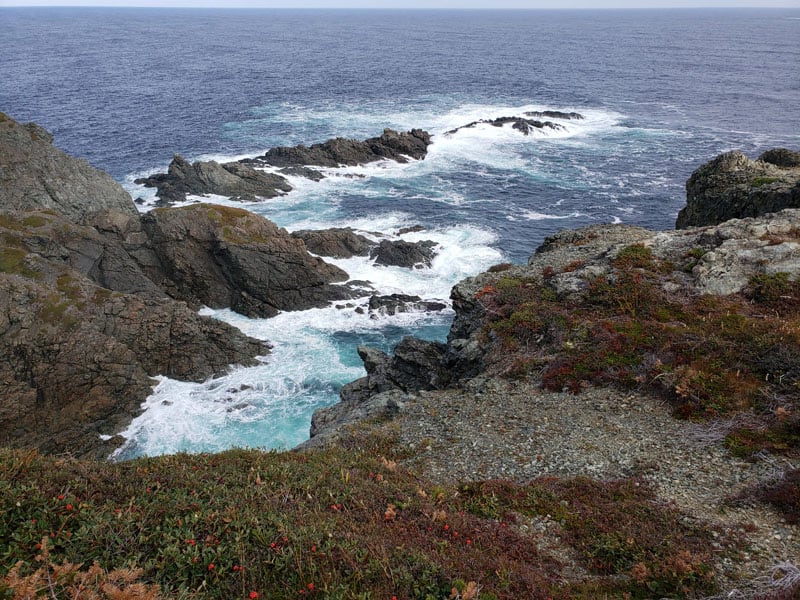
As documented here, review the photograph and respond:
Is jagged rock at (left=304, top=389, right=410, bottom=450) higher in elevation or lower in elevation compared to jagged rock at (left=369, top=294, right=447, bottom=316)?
higher

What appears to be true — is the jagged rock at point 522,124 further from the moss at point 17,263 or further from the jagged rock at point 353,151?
the moss at point 17,263

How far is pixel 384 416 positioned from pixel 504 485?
7.23 m

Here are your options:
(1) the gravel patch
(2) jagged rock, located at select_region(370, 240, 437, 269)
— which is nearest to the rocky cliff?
(2) jagged rock, located at select_region(370, 240, 437, 269)

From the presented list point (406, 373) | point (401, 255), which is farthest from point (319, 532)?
point (401, 255)

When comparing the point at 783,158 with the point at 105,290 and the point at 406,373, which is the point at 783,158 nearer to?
the point at 406,373

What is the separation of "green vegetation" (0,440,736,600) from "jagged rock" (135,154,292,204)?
50289mm

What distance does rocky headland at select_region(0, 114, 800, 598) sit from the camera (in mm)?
9344

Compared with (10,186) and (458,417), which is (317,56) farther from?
(458,417)

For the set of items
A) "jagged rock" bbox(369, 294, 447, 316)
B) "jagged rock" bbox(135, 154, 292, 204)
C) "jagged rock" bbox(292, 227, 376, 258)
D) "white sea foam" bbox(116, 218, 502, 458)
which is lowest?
"white sea foam" bbox(116, 218, 502, 458)

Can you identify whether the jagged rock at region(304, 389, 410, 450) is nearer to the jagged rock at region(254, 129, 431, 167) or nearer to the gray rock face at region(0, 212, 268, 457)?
the gray rock face at region(0, 212, 268, 457)

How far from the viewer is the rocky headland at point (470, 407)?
9.34 meters

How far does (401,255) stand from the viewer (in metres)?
46.6

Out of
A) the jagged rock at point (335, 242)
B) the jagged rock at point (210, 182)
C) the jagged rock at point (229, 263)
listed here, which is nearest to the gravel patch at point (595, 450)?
the jagged rock at point (229, 263)

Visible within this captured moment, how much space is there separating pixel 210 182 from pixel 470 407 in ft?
161
